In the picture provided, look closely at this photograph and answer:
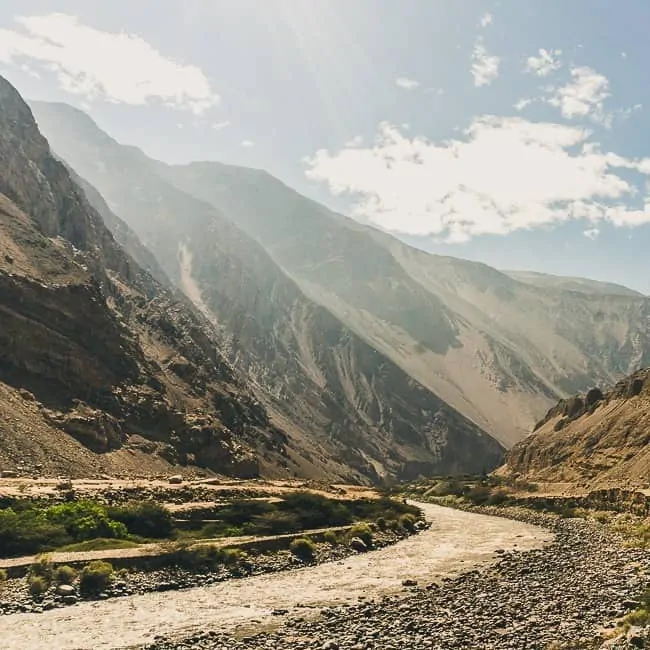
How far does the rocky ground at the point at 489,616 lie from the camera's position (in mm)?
20078

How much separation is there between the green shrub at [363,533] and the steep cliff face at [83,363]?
82.0 ft

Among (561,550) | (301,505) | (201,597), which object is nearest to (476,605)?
(201,597)

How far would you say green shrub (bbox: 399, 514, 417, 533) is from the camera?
50.0m

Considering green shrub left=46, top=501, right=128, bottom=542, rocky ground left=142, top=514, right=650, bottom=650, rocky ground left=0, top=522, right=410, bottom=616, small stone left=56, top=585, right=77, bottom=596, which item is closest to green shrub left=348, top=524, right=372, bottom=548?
rocky ground left=0, top=522, right=410, bottom=616

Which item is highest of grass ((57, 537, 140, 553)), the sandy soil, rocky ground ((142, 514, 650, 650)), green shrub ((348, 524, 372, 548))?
rocky ground ((142, 514, 650, 650))

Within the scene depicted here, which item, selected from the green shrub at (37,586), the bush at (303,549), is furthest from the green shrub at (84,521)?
the bush at (303,549)

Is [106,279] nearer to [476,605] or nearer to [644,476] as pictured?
[644,476]

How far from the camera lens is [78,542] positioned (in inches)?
1265

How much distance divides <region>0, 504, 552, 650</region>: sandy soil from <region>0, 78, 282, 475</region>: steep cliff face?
26.7m

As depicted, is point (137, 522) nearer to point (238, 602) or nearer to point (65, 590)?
point (65, 590)

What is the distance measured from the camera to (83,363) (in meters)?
68.4

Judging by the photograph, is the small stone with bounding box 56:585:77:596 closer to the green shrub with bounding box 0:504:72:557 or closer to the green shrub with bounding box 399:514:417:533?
the green shrub with bounding box 0:504:72:557

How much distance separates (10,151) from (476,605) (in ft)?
323

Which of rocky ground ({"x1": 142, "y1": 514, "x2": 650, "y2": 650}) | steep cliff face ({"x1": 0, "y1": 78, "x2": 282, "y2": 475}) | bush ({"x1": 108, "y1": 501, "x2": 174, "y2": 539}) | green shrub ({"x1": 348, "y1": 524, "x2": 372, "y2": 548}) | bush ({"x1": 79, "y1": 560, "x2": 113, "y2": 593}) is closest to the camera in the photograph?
rocky ground ({"x1": 142, "y1": 514, "x2": 650, "y2": 650})
